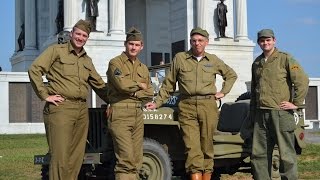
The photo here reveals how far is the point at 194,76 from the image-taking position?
756cm

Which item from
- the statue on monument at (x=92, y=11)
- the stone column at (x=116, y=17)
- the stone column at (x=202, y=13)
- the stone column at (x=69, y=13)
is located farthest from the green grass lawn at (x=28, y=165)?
the stone column at (x=202, y=13)

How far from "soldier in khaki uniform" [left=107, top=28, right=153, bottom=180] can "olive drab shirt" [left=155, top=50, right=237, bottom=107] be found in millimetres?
551

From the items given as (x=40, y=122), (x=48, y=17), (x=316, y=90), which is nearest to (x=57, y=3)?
(x=48, y=17)

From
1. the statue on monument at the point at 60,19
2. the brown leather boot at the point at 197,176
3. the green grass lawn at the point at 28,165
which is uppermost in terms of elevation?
the statue on monument at the point at 60,19

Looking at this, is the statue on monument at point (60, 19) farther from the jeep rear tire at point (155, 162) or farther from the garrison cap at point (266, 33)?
the garrison cap at point (266, 33)

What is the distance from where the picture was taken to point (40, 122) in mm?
28219

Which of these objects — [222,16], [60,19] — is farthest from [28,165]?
[222,16]

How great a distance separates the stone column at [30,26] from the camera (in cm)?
3925

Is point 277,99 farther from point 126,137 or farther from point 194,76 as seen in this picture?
point 126,137

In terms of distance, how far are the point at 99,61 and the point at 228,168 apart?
23904 millimetres

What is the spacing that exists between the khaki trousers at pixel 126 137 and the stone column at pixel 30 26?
33.1 metres

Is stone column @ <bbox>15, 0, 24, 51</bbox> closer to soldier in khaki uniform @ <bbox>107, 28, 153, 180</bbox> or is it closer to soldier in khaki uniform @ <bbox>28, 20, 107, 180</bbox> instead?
soldier in khaki uniform @ <bbox>107, 28, 153, 180</bbox>

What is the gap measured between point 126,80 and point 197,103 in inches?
38.8

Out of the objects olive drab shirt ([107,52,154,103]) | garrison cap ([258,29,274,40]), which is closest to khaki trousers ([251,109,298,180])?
garrison cap ([258,29,274,40])
